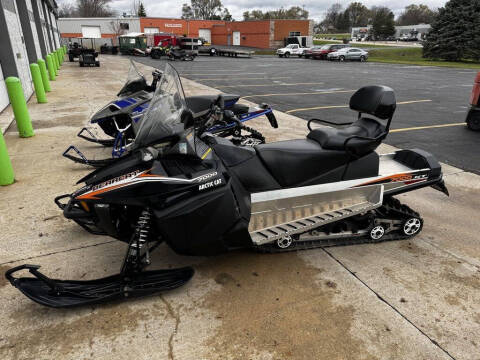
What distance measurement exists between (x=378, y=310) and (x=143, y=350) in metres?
1.68

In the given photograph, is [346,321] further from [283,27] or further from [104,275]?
[283,27]

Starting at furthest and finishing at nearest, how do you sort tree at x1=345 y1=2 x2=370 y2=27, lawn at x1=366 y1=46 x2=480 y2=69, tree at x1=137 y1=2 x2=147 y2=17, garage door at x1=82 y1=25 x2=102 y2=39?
1. tree at x1=345 y1=2 x2=370 y2=27
2. tree at x1=137 y1=2 x2=147 y2=17
3. garage door at x1=82 y1=25 x2=102 y2=39
4. lawn at x1=366 y1=46 x2=480 y2=69

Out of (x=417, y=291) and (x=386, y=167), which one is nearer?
(x=417, y=291)

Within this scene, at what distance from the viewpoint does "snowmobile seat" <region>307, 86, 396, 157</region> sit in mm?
3027

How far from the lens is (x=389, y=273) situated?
117 inches

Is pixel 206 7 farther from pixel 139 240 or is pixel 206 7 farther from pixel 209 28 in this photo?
pixel 139 240

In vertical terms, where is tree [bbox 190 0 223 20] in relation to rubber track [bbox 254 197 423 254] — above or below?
above

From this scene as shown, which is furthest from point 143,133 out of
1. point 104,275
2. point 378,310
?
point 378,310

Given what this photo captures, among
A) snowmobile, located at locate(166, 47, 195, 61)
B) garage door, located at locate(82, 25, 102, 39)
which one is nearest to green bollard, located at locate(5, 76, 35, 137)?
snowmobile, located at locate(166, 47, 195, 61)

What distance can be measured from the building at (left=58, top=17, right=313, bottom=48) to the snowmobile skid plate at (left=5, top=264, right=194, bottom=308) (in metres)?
52.3

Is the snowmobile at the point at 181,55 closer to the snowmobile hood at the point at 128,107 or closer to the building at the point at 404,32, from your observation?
the snowmobile hood at the point at 128,107

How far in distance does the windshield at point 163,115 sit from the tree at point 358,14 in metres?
121

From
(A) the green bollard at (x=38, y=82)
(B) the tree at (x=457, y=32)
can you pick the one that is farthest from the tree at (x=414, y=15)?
(A) the green bollard at (x=38, y=82)

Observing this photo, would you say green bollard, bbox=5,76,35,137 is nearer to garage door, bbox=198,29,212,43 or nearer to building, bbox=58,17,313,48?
building, bbox=58,17,313,48
